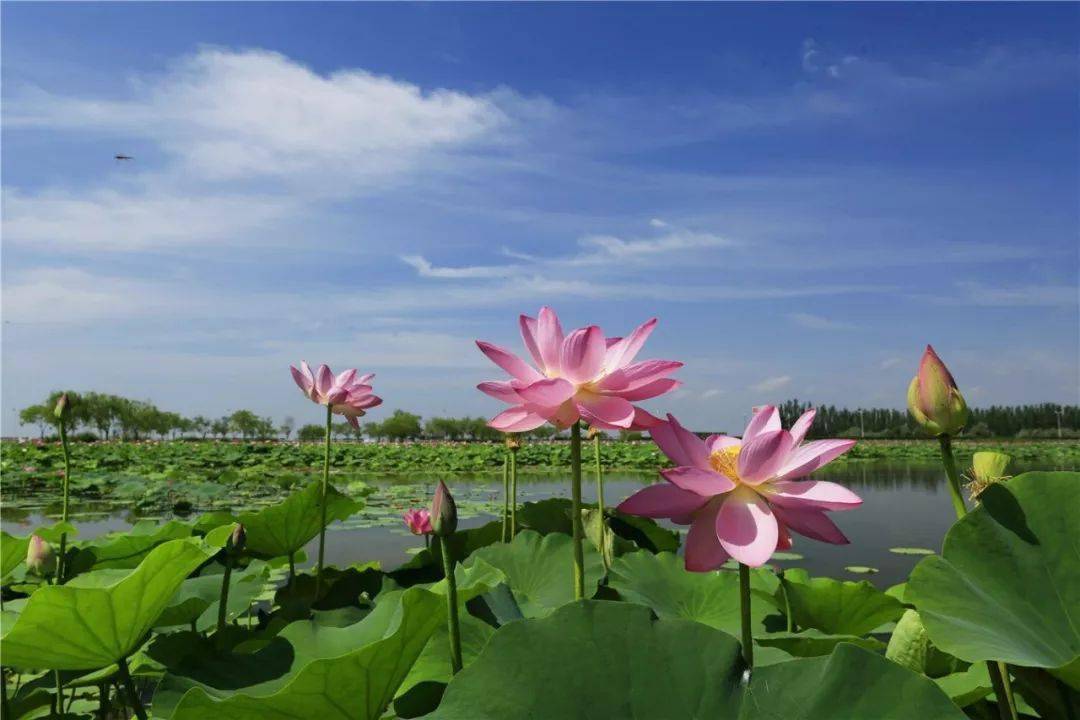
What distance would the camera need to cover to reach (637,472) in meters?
16.3

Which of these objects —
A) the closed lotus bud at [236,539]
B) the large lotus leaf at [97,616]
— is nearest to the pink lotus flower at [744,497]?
the large lotus leaf at [97,616]

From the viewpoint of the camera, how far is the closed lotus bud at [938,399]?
1082 mm

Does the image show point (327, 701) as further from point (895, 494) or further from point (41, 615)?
point (895, 494)

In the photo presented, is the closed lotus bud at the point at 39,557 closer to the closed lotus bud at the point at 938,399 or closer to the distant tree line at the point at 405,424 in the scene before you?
the closed lotus bud at the point at 938,399

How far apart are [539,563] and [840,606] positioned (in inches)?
33.4

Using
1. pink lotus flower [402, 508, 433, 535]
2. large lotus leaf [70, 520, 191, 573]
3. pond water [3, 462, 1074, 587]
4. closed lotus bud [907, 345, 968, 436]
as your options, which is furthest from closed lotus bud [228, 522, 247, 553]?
pond water [3, 462, 1074, 587]

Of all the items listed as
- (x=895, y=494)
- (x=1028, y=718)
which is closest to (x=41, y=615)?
(x=1028, y=718)

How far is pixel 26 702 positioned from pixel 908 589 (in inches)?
92.5

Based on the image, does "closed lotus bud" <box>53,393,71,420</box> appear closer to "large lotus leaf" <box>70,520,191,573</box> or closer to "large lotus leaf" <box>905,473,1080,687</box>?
"large lotus leaf" <box>70,520,191,573</box>

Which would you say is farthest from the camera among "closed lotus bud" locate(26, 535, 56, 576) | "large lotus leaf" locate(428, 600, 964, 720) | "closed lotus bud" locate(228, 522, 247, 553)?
"closed lotus bud" locate(26, 535, 56, 576)

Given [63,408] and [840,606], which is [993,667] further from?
[63,408]

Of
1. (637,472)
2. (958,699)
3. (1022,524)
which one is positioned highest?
(1022,524)

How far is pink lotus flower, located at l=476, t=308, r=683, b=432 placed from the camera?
1.03m

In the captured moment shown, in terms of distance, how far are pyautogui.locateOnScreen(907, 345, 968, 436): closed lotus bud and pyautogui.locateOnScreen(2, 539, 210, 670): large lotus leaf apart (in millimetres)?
1288
